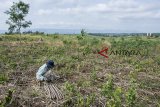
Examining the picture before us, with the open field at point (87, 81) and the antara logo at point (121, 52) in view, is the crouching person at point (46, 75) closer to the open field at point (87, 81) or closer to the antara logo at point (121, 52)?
the open field at point (87, 81)

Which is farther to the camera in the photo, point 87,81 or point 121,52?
point 121,52

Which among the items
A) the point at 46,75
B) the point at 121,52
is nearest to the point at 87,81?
the point at 46,75

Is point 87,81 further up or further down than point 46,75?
further down

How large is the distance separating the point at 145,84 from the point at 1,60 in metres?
5.50

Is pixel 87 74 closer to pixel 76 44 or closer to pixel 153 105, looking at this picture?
pixel 153 105

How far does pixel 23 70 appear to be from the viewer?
9898 mm

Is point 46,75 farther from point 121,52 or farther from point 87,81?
point 121,52

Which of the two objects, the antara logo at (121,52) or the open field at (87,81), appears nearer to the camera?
the open field at (87,81)

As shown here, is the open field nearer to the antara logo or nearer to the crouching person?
the crouching person

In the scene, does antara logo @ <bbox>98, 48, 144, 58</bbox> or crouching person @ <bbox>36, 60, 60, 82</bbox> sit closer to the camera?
crouching person @ <bbox>36, 60, 60, 82</bbox>

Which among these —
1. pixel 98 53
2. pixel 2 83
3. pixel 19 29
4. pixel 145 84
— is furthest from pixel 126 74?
pixel 19 29

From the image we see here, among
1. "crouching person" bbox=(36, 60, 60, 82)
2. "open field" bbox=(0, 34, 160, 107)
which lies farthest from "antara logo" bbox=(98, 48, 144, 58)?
"crouching person" bbox=(36, 60, 60, 82)

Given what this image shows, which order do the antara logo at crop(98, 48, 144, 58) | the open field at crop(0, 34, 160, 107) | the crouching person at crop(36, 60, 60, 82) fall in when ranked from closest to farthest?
the open field at crop(0, 34, 160, 107) → the crouching person at crop(36, 60, 60, 82) → the antara logo at crop(98, 48, 144, 58)

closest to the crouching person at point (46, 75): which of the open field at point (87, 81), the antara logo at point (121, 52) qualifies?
the open field at point (87, 81)
